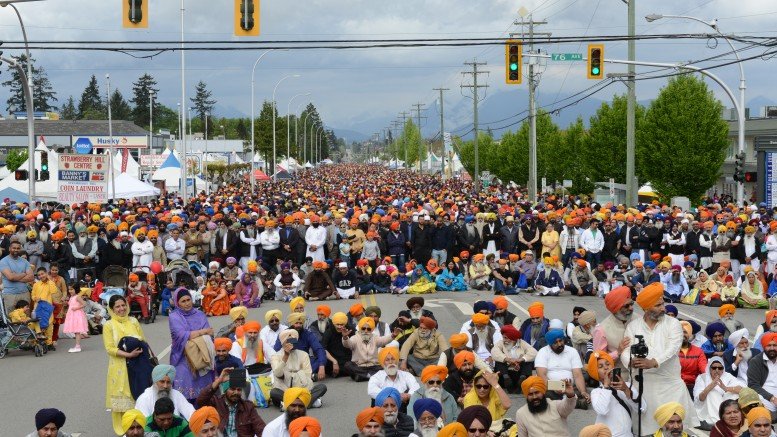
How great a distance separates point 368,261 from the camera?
1024 inches

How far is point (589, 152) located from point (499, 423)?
171 feet

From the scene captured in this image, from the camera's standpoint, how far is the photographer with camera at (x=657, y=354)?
922 cm

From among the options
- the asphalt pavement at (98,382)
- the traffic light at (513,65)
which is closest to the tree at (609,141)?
the traffic light at (513,65)

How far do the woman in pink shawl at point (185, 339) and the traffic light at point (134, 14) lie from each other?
20.6ft

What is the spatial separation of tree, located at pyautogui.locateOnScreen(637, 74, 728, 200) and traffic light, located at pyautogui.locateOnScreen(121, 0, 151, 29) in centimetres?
3332

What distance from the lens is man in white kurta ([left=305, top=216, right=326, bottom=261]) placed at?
85.4ft

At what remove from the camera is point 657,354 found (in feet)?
30.2

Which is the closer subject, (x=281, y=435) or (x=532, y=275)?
(x=281, y=435)

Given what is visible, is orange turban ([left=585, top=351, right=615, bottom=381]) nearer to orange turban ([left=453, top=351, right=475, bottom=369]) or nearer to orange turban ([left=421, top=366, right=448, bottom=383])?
orange turban ([left=453, top=351, right=475, bottom=369])

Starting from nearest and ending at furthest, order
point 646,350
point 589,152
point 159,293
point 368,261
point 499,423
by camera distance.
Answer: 1. point 646,350
2. point 499,423
3. point 159,293
4. point 368,261
5. point 589,152

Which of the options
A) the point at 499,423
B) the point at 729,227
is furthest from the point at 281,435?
the point at 729,227

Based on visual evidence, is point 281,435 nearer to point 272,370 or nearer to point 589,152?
point 272,370

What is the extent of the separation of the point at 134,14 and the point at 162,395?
27.7ft

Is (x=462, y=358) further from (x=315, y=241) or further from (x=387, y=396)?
(x=315, y=241)
